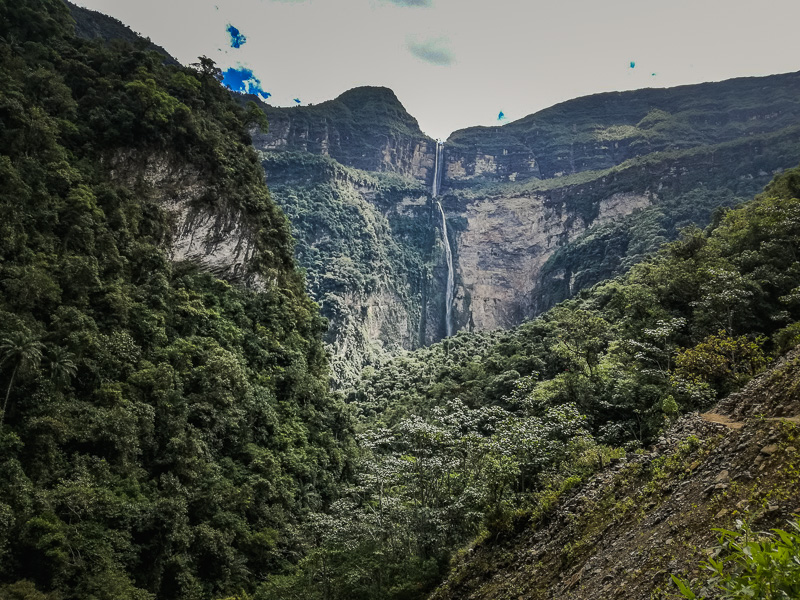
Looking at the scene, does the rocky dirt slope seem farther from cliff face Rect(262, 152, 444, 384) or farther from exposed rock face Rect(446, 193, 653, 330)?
exposed rock face Rect(446, 193, 653, 330)

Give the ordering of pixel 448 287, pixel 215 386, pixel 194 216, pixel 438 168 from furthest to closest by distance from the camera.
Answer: pixel 438 168, pixel 448 287, pixel 194 216, pixel 215 386

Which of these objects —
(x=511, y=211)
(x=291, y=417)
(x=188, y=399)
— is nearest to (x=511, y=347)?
(x=291, y=417)

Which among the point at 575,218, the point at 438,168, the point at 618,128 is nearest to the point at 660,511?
the point at 575,218

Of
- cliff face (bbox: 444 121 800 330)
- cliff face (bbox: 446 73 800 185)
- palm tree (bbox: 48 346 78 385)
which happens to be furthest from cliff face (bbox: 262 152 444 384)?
palm tree (bbox: 48 346 78 385)

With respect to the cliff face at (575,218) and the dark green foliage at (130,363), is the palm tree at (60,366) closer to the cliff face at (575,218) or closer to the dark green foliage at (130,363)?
the dark green foliage at (130,363)

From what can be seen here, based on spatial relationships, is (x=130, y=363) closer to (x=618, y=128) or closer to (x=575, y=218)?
(x=575, y=218)

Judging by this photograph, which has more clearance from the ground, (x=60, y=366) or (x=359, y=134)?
(x=359, y=134)
